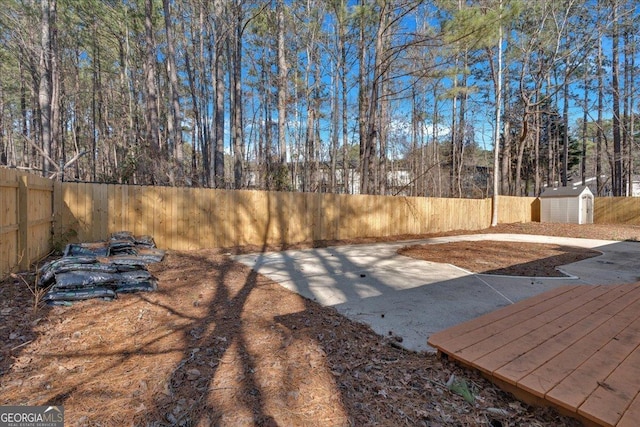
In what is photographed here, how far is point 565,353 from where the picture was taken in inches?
73.7

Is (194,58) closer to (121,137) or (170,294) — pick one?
(121,137)

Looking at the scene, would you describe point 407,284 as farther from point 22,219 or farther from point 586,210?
point 586,210

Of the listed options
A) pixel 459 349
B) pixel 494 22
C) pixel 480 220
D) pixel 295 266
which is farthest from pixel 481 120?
→ pixel 459 349

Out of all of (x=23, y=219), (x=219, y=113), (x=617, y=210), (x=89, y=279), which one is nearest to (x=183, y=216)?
(x=23, y=219)

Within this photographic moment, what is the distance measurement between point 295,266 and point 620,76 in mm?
22997

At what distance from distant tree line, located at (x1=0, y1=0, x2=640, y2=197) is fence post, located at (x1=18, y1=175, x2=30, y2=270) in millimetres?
2901

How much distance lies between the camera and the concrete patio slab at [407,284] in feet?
9.35

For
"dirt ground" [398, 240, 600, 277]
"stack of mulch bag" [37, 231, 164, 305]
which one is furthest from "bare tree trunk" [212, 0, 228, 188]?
"dirt ground" [398, 240, 600, 277]

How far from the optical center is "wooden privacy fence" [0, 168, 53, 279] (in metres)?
3.31

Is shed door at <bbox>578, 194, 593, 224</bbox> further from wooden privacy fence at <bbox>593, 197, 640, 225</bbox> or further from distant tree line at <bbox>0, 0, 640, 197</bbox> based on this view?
distant tree line at <bbox>0, 0, 640, 197</bbox>

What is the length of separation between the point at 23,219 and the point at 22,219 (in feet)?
0.04

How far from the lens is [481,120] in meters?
17.5

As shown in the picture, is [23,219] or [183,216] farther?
[183,216]

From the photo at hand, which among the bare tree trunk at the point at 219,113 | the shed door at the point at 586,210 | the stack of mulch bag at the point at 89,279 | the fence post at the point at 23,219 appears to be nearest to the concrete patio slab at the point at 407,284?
the stack of mulch bag at the point at 89,279
